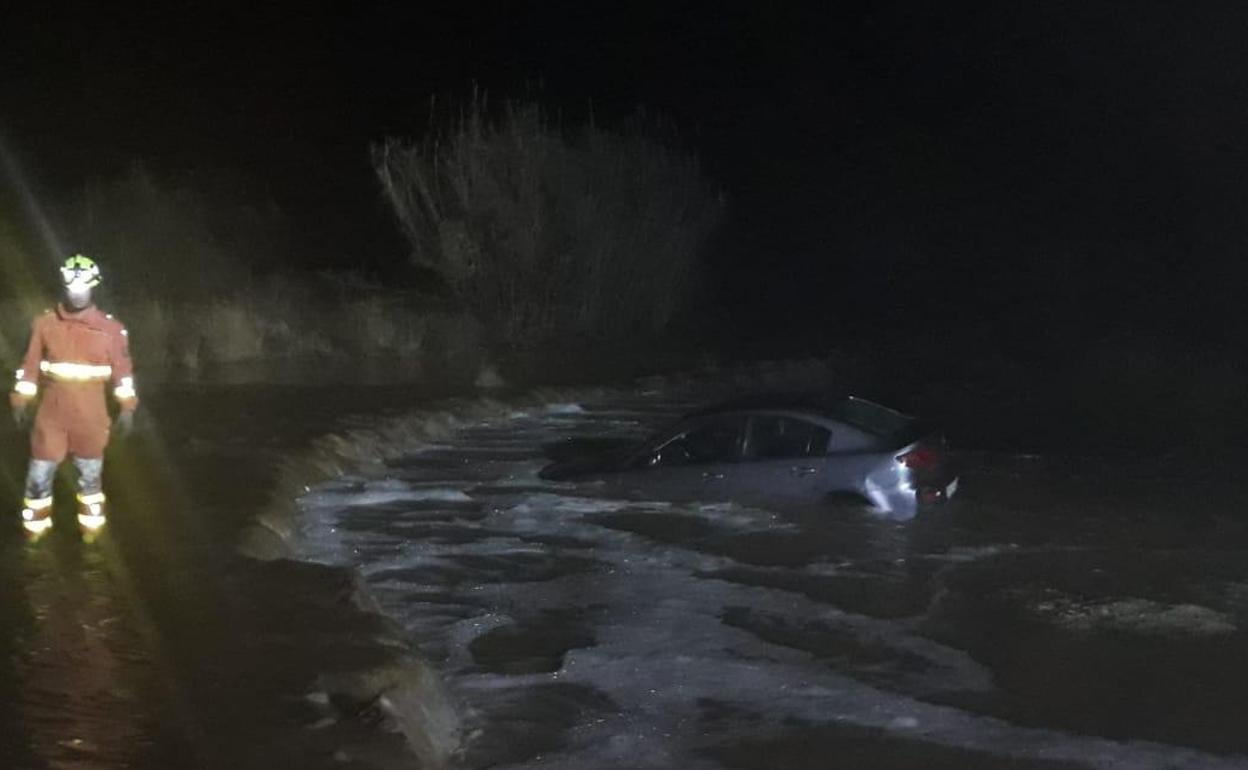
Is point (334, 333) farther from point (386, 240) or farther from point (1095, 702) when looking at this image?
point (1095, 702)

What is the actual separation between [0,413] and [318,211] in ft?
127

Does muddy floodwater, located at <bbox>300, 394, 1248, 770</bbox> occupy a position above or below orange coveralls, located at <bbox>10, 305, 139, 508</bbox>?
below

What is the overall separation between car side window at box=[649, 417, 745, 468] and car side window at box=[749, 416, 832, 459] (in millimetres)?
181

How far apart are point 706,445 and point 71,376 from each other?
7165 mm

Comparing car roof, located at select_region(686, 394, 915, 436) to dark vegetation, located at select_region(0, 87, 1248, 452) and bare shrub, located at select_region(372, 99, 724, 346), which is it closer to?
dark vegetation, located at select_region(0, 87, 1248, 452)

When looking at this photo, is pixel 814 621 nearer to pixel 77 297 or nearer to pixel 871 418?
pixel 871 418

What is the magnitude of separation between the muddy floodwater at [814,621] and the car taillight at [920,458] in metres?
0.64

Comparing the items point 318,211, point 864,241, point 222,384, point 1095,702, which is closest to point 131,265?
point 222,384

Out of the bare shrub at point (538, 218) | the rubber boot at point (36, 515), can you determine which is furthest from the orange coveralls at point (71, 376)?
the bare shrub at point (538, 218)

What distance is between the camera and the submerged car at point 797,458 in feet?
52.6

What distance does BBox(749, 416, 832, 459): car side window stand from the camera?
1627cm

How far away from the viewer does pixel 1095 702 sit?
10.6 metres

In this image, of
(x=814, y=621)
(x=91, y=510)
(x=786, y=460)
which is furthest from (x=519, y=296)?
(x=91, y=510)

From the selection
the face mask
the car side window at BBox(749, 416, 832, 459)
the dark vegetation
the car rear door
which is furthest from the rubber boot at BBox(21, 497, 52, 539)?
the dark vegetation
